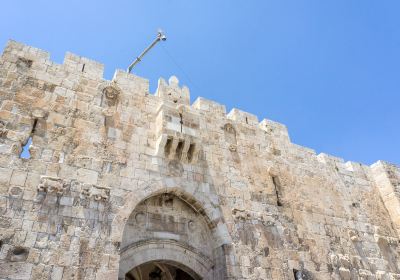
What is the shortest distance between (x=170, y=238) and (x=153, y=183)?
1236mm

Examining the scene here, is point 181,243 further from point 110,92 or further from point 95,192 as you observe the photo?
point 110,92

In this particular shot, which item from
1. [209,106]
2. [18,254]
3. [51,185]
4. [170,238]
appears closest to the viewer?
[18,254]

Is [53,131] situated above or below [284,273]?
above

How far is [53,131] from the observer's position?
714 centimetres

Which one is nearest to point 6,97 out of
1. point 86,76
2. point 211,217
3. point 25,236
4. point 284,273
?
point 86,76

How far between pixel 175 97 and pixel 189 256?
4.18 metres

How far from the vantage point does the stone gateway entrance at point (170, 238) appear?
23.6 ft

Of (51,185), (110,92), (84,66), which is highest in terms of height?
(84,66)

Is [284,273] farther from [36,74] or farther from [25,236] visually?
[36,74]

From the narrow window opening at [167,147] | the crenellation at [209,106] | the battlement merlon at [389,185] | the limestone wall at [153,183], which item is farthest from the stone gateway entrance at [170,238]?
the battlement merlon at [389,185]

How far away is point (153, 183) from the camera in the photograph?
7.71m

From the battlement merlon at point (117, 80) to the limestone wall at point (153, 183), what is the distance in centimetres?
3

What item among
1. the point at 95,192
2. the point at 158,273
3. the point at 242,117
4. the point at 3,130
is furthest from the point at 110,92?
the point at 158,273

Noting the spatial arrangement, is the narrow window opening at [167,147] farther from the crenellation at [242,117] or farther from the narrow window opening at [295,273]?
the narrow window opening at [295,273]
